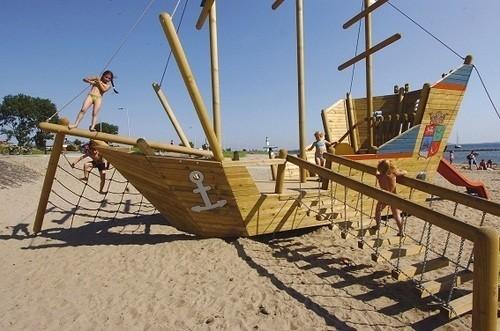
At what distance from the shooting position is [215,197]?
227 inches

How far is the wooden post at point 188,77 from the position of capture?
5.03 metres

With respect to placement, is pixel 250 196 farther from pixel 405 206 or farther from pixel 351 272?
pixel 405 206

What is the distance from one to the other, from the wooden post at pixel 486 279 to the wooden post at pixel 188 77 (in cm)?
355

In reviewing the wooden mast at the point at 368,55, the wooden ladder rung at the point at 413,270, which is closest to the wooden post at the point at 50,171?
the wooden ladder rung at the point at 413,270

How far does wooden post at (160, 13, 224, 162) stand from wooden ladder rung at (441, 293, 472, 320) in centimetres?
341

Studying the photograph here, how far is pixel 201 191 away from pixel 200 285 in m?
1.52

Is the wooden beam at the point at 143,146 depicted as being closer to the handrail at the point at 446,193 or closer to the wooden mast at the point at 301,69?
the handrail at the point at 446,193

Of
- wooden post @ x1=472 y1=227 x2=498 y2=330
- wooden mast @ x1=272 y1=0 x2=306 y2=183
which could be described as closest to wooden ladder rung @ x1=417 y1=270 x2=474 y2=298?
wooden post @ x1=472 y1=227 x2=498 y2=330

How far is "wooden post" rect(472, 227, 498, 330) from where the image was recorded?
9.09 feet

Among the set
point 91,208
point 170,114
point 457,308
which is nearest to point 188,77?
point 170,114

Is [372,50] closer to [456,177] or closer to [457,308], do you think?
[456,177]

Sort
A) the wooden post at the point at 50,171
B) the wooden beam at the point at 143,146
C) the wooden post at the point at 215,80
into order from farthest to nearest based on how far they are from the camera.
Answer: the wooden post at the point at 215,80, the wooden post at the point at 50,171, the wooden beam at the point at 143,146

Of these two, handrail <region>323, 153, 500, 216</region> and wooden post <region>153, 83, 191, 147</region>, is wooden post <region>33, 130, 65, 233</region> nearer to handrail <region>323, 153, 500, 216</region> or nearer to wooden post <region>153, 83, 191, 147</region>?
wooden post <region>153, 83, 191, 147</region>

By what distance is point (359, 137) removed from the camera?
37.9ft
